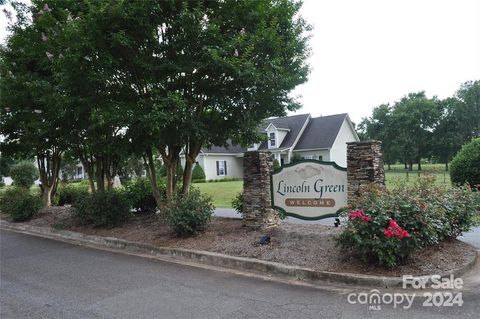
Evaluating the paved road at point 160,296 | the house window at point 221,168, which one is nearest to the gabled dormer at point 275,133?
the house window at point 221,168

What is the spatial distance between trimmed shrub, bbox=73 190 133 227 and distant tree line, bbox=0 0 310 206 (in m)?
1.48

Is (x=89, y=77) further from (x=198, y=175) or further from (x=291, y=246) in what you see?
(x=198, y=175)

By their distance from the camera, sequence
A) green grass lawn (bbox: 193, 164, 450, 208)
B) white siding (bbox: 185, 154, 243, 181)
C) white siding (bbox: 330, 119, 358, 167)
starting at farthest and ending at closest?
white siding (bbox: 185, 154, 243, 181)
white siding (bbox: 330, 119, 358, 167)
green grass lawn (bbox: 193, 164, 450, 208)

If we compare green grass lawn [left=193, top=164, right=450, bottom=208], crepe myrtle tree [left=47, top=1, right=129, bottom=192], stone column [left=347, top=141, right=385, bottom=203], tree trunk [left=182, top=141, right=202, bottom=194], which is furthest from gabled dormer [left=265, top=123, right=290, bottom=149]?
stone column [left=347, top=141, right=385, bottom=203]

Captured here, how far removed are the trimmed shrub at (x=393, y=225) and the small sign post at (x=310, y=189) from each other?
1.03 m

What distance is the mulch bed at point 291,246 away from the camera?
5473 millimetres

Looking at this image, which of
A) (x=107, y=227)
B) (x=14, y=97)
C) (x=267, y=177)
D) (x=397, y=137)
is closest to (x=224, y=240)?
(x=267, y=177)

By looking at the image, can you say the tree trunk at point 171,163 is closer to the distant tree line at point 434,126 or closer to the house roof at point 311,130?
the house roof at point 311,130

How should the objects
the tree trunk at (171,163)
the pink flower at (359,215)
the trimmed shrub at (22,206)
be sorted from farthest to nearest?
the trimmed shrub at (22,206) → the tree trunk at (171,163) → the pink flower at (359,215)

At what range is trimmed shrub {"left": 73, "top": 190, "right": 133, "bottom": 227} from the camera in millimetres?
10375

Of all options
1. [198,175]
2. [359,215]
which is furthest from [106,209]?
[198,175]

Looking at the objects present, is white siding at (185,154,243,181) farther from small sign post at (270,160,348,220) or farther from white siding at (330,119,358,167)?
small sign post at (270,160,348,220)

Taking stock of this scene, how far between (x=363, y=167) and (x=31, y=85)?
8158mm

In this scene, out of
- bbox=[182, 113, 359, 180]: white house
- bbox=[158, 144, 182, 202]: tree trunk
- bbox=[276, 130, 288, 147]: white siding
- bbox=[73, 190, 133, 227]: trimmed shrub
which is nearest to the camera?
bbox=[158, 144, 182, 202]: tree trunk
